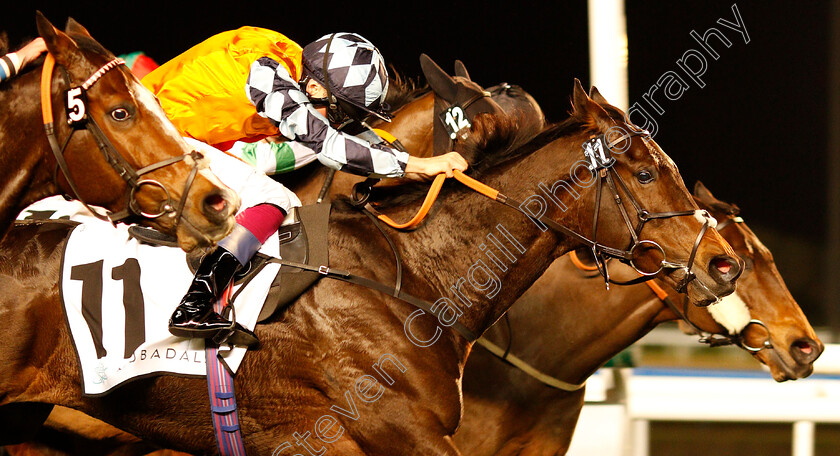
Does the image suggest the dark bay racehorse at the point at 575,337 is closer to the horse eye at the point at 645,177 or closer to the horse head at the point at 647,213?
the horse head at the point at 647,213

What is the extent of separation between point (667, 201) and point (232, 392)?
138 cm

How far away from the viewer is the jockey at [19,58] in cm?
203

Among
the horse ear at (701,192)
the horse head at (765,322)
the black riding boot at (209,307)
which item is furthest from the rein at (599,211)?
the horse ear at (701,192)

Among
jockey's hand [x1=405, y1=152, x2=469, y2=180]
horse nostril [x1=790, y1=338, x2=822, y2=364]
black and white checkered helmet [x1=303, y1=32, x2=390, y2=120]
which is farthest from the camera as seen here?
horse nostril [x1=790, y1=338, x2=822, y2=364]

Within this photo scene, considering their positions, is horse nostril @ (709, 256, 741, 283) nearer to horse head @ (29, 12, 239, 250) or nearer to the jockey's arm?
the jockey's arm

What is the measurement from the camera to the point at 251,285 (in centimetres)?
250

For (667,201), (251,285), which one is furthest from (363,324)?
(667,201)

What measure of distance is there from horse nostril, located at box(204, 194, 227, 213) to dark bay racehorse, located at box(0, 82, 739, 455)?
57cm

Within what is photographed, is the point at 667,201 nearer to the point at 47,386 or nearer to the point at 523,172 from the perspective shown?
the point at 523,172

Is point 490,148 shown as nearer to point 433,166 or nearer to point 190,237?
point 433,166

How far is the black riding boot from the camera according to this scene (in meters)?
2.37

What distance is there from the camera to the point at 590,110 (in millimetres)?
2537

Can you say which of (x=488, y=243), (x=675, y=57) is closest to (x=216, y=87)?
(x=488, y=243)

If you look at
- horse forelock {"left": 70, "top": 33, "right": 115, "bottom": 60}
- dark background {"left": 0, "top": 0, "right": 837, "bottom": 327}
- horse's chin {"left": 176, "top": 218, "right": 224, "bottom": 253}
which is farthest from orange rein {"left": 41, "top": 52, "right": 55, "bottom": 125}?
dark background {"left": 0, "top": 0, "right": 837, "bottom": 327}
